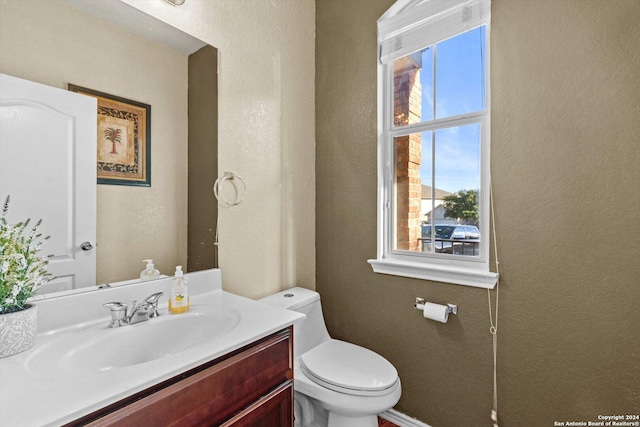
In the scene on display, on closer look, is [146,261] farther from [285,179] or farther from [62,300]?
[285,179]

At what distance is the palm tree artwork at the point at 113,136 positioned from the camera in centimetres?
116

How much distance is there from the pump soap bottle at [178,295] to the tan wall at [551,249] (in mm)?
1065

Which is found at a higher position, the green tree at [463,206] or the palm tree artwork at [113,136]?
the palm tree artwork at [113,136]

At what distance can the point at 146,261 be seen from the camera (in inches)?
50.4

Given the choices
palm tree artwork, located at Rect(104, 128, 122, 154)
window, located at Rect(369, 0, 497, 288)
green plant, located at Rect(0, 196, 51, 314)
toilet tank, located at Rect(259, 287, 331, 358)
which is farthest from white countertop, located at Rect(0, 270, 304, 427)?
window, located at Rect(369, 0, 497, 288)

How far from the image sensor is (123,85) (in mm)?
1199

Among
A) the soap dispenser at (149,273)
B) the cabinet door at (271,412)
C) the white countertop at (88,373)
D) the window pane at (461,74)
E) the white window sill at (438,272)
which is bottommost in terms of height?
the cabinet door at (271,412)

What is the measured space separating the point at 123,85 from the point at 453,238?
1626 millimetres

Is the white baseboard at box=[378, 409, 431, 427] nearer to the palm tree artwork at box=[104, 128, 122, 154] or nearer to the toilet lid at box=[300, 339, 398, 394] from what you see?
the toilet lid at box=[300, 339, 398, 394]

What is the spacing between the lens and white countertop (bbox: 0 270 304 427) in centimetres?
64

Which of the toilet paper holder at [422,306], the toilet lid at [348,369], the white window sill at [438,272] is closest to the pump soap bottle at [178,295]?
the toilet lid at [348,369]

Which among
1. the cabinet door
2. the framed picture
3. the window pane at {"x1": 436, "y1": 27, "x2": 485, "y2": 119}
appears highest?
the window pane at {"x1": 436, "y1": 27, "x2": 485, "y2": 119}

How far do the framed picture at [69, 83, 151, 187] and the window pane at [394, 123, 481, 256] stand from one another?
1288 millimetres

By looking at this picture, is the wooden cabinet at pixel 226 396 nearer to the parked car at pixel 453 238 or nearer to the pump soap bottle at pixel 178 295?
the pump soap bottle at pixel 178 295
